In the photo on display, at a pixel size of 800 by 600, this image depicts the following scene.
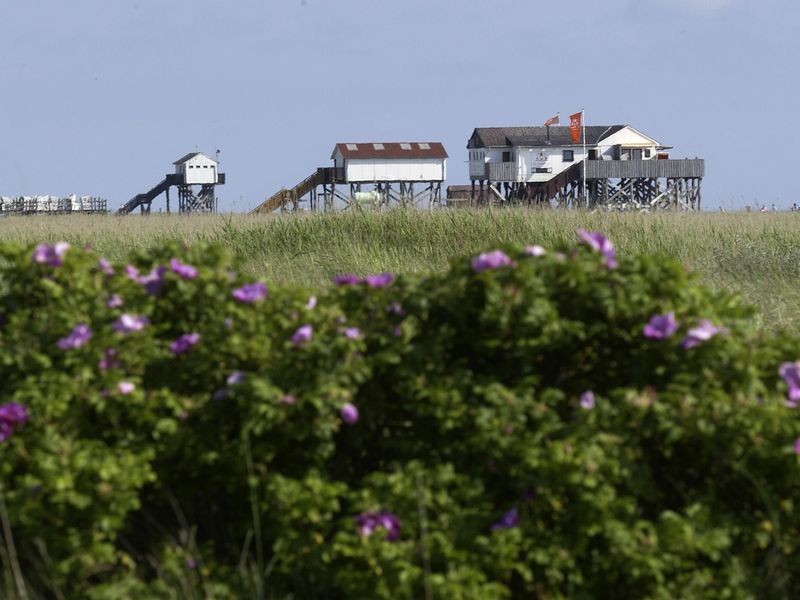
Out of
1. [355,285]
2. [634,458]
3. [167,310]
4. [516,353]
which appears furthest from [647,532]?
[167,310]

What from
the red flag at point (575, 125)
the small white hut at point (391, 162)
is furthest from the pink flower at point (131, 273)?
the small white hut at point (391, 162)

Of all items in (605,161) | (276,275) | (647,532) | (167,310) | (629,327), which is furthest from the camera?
(605,161)

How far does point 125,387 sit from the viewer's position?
3.21m

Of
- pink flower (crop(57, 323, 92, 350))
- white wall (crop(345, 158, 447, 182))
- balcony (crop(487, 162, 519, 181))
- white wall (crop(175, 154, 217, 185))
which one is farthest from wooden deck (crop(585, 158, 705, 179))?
pink flower (crop(57, 323, 92, 350))

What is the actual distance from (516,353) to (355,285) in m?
0.64

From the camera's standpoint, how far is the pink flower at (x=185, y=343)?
3416mm

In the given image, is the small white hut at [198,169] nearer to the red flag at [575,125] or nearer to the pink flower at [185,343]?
the red flag at [575,125]

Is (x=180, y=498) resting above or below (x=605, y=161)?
below

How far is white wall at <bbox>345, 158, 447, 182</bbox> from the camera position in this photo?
7475 cm

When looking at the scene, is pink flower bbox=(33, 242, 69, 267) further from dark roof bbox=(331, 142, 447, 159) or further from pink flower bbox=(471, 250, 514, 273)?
dark roof bbox=(331, 142, 447, 159)

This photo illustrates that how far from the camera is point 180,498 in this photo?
3.49m

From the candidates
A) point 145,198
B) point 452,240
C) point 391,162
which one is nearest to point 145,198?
point 145,198

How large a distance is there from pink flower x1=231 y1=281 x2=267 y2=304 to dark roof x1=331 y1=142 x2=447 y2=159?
72.1 metres

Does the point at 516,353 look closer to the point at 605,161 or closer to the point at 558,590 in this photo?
the point at 558,590
